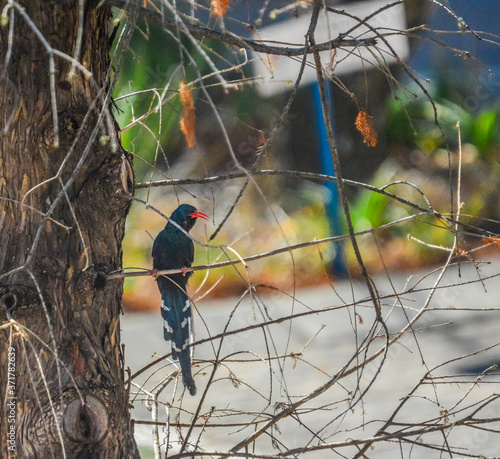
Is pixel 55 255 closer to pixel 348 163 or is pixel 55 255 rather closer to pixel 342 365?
pixel 342 365

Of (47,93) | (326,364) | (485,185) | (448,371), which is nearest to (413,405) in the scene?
(448,371)

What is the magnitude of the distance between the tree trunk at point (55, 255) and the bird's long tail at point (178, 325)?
0.40 m

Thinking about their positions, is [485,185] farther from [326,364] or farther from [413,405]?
[413,405]

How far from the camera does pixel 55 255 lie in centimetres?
159

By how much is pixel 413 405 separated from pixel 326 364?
119cm

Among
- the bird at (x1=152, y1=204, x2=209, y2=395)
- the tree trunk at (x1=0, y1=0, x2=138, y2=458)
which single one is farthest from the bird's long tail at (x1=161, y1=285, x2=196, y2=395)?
the tree trunk at (x1=0, y1=0, x2=138, y2=458)

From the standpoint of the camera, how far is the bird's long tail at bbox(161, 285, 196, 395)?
6.78ft

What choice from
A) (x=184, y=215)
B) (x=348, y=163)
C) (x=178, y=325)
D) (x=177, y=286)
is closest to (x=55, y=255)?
(x=177, y=286)

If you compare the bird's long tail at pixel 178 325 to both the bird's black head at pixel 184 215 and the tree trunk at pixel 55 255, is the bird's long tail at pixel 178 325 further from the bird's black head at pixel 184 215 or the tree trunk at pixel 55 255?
the bird's black head at pixel 184 215

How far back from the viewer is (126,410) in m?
1.68

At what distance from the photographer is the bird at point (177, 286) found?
2070 mm

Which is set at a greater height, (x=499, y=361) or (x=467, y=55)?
(x=499, y=361)

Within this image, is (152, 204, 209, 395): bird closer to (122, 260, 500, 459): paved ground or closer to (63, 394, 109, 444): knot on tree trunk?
(63, 394, 109, 444): knot on tree trunk

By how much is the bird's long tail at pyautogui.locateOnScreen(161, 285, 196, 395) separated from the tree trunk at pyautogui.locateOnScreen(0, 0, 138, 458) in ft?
1.33
